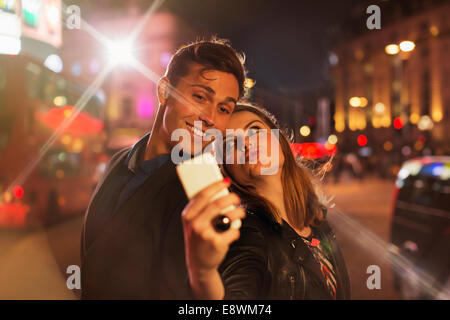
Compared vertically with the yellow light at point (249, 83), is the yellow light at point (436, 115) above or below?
above

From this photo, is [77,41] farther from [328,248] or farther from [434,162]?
[434,162]

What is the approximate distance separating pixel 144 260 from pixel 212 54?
776 millimetres

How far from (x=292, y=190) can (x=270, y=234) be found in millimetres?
278

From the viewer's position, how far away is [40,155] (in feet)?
27.8

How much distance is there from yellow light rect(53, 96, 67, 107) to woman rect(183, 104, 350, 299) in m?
5.25

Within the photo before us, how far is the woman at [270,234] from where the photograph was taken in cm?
133

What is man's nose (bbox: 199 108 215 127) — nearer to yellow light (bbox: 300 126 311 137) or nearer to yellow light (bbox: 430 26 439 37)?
yellow light (bbox: 300 126 311 137)

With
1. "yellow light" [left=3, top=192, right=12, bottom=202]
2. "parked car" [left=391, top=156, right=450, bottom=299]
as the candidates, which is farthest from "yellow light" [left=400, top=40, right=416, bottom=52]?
"yellow light" [left=3, top=192, right=12, bottom=202]

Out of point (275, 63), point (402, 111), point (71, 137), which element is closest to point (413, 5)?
point (402, 111)

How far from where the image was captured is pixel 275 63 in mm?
1953

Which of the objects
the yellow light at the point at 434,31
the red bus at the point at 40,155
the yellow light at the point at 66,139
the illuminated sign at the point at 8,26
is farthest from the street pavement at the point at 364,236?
the yellow light at the point at 66,139

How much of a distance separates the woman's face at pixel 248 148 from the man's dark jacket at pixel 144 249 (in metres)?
0.22

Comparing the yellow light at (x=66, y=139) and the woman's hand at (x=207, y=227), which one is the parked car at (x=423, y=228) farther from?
the yellow light at (x=66, y=139)

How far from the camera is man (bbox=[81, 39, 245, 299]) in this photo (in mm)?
1428
